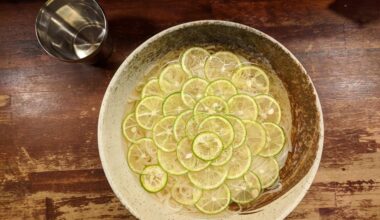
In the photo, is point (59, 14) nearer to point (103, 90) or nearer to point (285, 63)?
point (103, 90)

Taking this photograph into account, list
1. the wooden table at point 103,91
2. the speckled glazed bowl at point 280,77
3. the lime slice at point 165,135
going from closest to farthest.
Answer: the speckled glazed bowl at point 280,77 → the lime slice at point 165,135 → the wooden table at point 103,91

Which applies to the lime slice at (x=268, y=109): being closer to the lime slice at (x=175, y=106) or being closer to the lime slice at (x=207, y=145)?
the lime slice at (x=207, y=145)

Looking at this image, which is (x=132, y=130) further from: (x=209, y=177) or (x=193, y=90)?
(x=209, y=177)

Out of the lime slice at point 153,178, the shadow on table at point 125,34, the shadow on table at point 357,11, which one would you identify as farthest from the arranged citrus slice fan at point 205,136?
the shadow on table at point 357,11

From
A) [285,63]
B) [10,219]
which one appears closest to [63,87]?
[10,219]

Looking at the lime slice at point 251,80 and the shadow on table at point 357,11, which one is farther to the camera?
the shadow on table at point 357,11

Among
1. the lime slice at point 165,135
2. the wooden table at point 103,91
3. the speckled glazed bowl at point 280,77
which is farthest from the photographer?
the wooden table at point 103,91

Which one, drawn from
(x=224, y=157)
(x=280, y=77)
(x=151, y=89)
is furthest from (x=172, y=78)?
(x=280, y=77)

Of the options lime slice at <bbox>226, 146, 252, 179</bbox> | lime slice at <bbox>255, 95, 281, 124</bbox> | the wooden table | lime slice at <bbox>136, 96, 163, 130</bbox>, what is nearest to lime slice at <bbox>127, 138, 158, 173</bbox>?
lime slice at <bbox>136, 96, 163, 130</bbox>
